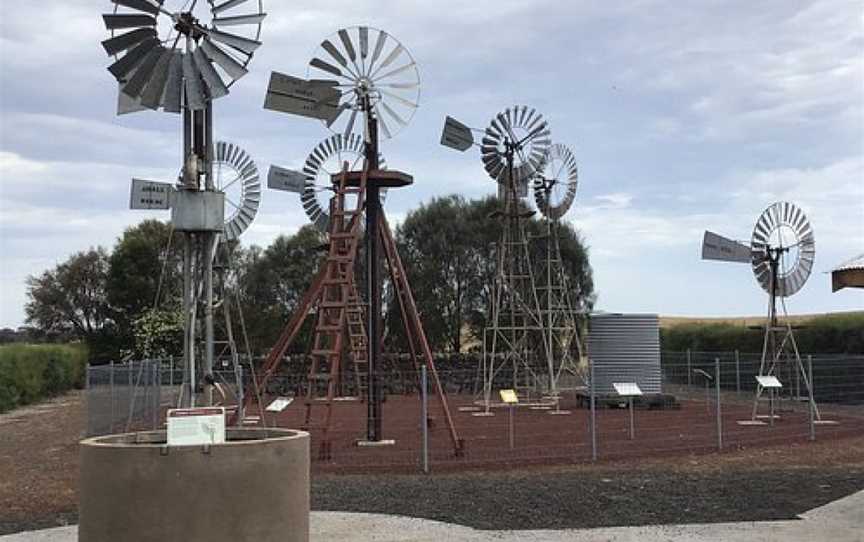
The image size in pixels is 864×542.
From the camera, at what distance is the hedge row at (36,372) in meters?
30.4

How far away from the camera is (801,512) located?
10.2 meters

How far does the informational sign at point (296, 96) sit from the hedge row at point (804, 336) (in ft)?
55.7

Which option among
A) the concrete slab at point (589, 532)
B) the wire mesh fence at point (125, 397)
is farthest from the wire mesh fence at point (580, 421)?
the concrete slab at point (589, 532)

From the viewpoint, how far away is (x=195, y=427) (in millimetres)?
6902

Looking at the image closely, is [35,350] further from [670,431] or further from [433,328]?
[670,431]

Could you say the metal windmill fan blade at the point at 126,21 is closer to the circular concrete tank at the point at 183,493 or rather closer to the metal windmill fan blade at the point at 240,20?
the metal windmill fan blade at the point at 240,20

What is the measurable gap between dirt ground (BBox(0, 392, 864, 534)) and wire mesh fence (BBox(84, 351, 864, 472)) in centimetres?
97

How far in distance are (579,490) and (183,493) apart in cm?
632

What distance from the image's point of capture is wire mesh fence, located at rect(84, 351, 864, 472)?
15.7 metres

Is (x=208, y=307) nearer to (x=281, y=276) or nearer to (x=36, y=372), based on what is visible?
(x=36, y=372)

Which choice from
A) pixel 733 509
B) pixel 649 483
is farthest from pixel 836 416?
pixel 733 509

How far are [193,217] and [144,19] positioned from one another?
7.04ft

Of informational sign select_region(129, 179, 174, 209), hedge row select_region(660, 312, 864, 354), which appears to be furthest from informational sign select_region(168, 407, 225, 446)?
hedge row select_region(660, 312, 864, 354)

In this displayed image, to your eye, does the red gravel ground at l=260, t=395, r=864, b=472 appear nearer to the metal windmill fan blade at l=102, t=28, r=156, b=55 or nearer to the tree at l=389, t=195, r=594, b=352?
the metal windmill fan blade at l=102, t=28, r=156, b=55
